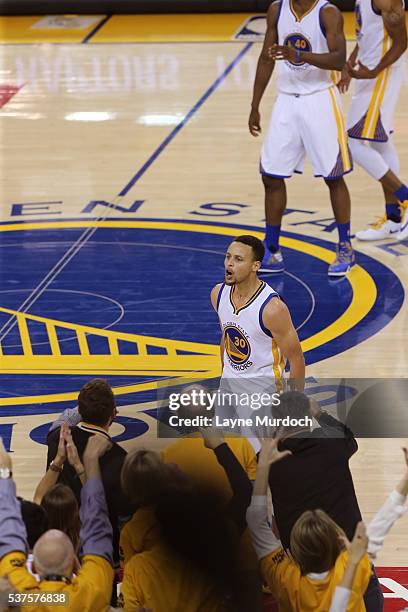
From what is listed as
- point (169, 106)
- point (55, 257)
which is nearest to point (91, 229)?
point (55, 257)

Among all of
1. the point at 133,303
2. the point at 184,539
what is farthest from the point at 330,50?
the point at 184,539

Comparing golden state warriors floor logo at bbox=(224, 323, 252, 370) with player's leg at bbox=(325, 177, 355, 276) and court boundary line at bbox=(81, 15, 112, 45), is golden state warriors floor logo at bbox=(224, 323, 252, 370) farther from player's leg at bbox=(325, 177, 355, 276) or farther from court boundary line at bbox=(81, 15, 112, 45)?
court boundary line at bbox=(81, 15, 112, 45)

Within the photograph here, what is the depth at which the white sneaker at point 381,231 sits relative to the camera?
9.80 meters

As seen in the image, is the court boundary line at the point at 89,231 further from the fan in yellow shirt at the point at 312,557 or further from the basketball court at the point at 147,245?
the fan in yellow shirt at the point at 312,557

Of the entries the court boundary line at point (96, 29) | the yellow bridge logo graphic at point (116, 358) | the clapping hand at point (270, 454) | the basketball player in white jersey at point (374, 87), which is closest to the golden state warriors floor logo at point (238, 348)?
the clapping hand at point (270, 454)

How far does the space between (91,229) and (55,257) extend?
68 cm

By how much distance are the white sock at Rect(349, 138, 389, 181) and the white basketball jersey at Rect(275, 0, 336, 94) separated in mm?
812

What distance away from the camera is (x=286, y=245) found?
9.78 metres

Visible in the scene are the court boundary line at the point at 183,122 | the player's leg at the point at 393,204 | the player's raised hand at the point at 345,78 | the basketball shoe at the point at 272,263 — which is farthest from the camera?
the court boundary line at the point at 183,122

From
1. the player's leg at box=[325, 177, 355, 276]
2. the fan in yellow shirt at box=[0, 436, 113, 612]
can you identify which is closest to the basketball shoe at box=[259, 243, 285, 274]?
the player's leg at box=[325, 177, 355, 276]

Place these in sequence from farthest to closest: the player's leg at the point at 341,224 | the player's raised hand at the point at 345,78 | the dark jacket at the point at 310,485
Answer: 1. the player's raised hand at the point at 345,78
2. the player's leg at the point at 341,224
3. the dark jacket at the point at 310,485

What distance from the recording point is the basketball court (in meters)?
7.47

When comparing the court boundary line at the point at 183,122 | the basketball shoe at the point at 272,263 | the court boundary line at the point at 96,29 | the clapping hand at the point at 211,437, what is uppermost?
the clapping hand at the point at 211,437

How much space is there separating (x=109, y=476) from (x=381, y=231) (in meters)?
5.56
